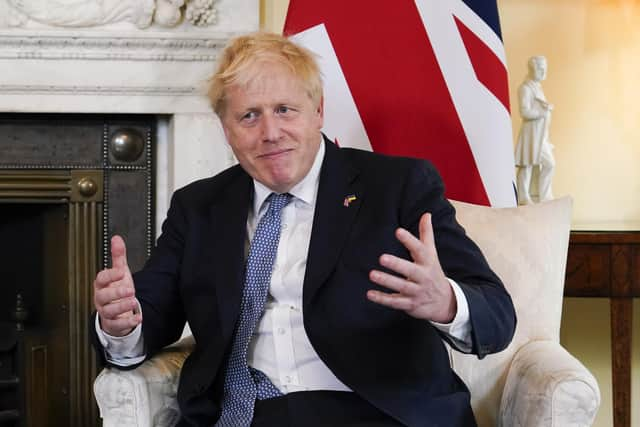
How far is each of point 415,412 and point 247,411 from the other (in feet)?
0.95

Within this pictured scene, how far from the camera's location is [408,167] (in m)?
1.55

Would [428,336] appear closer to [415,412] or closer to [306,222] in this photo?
[415,412]

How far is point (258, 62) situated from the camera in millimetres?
1553

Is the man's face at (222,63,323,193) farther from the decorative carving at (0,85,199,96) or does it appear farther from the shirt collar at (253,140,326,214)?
the decorative carving at (0,85,199,96)

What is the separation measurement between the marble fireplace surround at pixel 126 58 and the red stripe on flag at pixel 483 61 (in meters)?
0.72

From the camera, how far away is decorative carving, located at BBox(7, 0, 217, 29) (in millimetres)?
2479

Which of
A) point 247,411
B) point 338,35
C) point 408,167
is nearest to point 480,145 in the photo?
point 338,35

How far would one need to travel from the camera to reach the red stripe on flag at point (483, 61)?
2.12 m

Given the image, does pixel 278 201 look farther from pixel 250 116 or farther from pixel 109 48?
pixel 109 48

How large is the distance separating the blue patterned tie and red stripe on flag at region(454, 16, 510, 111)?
0.77 meters

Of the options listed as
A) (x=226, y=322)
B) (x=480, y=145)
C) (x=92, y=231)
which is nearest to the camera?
(x=226, y=322)

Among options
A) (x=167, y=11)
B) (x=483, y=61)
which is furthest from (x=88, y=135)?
(x=483, y=61)

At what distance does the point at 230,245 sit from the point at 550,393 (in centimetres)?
60

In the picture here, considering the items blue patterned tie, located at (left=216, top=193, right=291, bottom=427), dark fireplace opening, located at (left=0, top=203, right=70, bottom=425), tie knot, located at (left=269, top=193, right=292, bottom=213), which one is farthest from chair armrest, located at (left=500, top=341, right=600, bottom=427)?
dark fireplace opening, located at (left=0, top=203, right=70, bottom=425)
